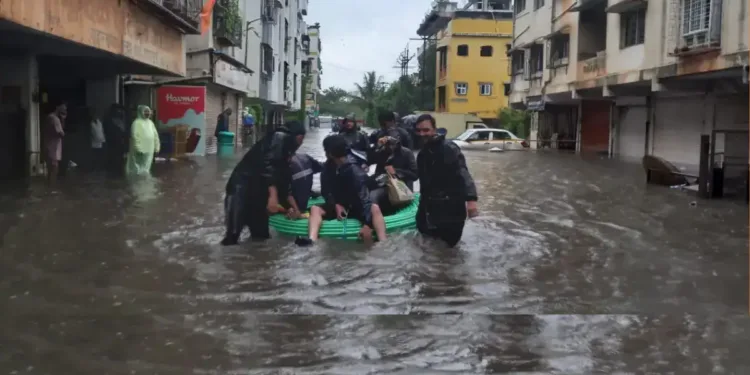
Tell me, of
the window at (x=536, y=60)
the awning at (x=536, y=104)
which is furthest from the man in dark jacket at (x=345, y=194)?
the window at (x=536, y=60)

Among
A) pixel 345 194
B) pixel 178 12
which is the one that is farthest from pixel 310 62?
pixel 345 194

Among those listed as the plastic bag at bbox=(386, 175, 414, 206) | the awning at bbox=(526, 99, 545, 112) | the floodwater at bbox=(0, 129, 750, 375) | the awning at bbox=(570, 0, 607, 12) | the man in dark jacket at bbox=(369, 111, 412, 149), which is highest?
the awning at bbox=(570, 0, 607, 12)

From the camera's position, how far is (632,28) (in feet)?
91.6

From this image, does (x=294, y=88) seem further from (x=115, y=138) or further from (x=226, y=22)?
(x=115, y=138)

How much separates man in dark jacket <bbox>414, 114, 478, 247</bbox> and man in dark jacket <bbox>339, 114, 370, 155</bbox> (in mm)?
2039

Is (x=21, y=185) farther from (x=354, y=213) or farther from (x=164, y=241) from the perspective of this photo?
(x=354, y=213)

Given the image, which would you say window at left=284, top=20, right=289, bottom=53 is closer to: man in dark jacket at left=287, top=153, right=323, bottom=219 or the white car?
the white car

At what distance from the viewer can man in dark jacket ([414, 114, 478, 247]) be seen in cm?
872

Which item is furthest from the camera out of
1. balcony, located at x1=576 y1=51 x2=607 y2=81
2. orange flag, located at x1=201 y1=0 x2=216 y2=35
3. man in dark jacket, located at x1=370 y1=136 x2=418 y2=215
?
balcony, located at x1=576 y1=51 x2=607 y2=81

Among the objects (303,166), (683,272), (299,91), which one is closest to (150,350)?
(303,166)

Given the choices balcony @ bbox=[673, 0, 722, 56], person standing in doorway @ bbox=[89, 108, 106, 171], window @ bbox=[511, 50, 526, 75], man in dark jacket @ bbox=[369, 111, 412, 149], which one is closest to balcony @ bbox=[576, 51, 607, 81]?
balcony @ bbox=[673, 0, 722, 56]

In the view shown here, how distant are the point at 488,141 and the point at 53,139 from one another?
2491 cm

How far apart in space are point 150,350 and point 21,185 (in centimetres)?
1095

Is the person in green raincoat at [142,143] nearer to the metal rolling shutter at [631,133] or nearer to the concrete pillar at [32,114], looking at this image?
the concrete pillar at [32,114]
